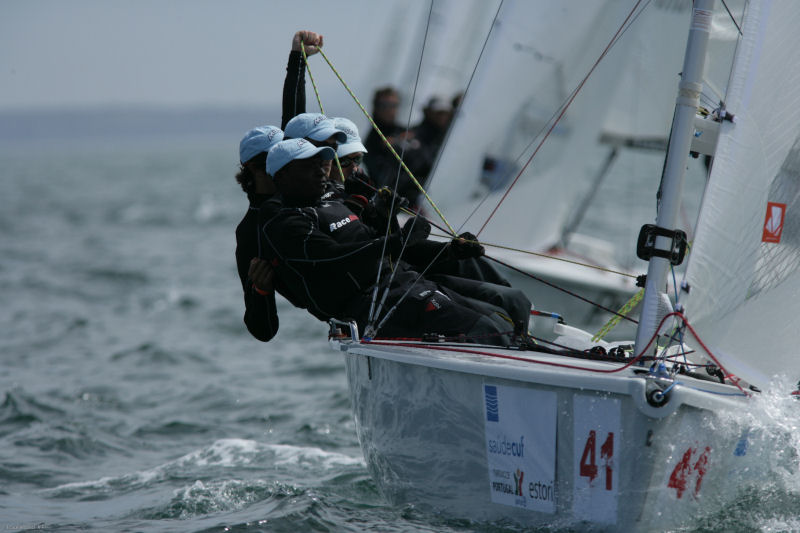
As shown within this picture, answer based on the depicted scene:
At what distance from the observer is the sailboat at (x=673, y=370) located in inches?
105

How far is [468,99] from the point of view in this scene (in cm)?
790

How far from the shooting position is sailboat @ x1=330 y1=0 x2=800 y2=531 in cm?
268

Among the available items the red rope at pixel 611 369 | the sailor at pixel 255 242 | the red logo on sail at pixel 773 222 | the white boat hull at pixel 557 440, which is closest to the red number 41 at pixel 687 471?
the white boat hull at pixel 557 440

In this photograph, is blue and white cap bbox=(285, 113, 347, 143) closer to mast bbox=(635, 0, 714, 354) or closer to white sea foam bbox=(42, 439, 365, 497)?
mast bbox=(635, 0, 714, 354)

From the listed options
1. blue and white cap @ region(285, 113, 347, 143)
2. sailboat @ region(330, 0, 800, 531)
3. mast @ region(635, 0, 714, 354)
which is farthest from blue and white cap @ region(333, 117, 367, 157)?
mast @ region(635, 0, 714, 354)

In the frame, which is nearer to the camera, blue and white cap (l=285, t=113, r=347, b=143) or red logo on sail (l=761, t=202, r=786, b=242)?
red logo on sail (l=761, t=202, r=786, b=242)

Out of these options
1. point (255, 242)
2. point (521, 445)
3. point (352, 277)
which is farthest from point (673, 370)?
point (255, 242)

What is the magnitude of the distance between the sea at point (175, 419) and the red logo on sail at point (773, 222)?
1.64 ft

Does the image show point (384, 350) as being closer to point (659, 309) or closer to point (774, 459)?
point (659, 309)

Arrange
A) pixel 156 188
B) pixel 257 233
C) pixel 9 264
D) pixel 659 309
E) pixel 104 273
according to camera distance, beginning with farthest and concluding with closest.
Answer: pixel 156 188 < pixel 9 264 < pixel 104 273 < pixel 257 233 < pixel 659 309

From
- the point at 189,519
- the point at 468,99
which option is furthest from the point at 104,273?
the point at 189,519

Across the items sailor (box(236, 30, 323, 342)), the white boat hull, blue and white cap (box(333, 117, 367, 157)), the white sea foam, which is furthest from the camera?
the white sea foam

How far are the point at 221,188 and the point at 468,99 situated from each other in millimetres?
24910

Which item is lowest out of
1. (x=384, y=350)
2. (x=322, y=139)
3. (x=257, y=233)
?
(x=384, y=350)
